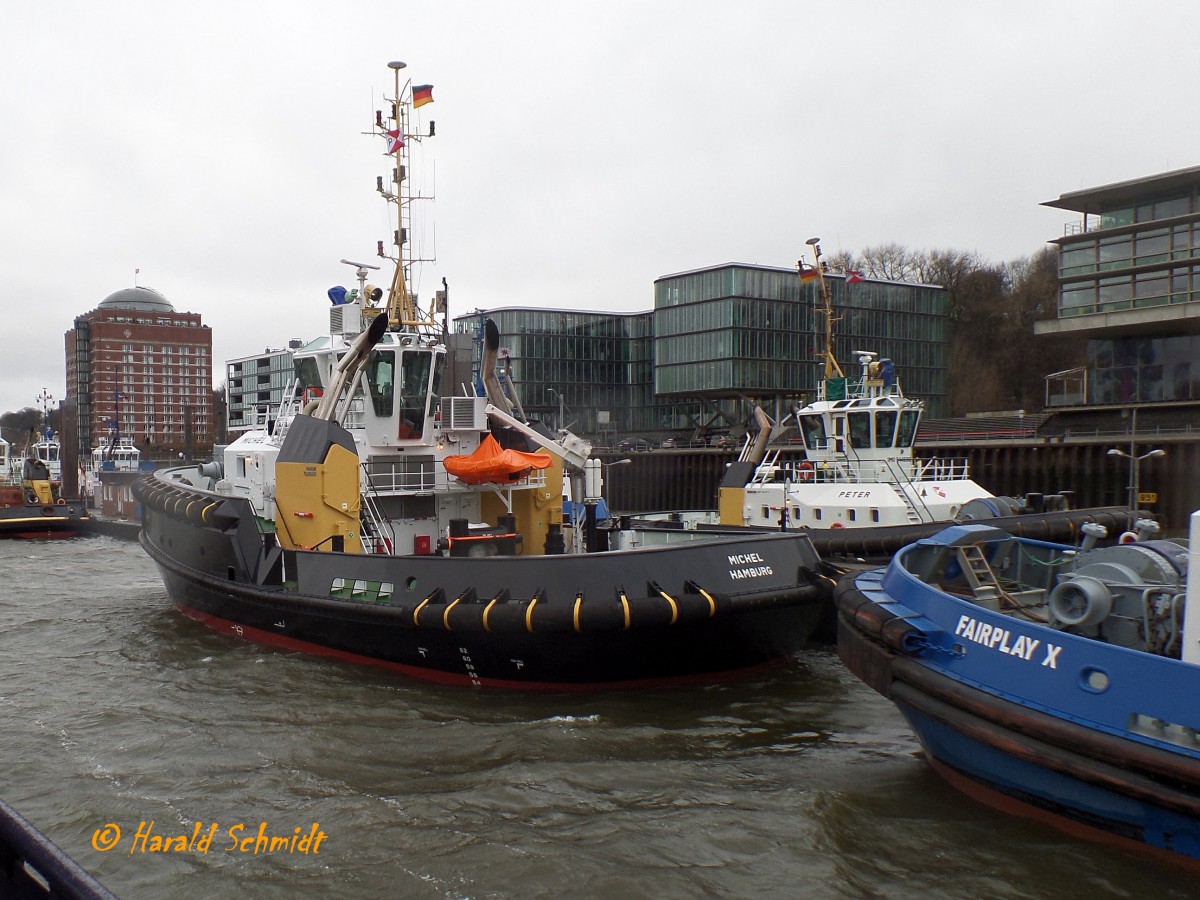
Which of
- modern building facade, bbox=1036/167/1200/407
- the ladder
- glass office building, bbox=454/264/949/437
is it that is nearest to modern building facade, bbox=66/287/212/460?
glass office building, bbox=454/264/949/437

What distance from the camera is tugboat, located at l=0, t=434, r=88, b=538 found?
27750mm

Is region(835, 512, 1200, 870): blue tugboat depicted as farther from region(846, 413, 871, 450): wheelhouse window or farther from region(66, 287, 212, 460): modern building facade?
region(66, 287, 212, 460): modern building facade

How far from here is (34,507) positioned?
93.0 feet

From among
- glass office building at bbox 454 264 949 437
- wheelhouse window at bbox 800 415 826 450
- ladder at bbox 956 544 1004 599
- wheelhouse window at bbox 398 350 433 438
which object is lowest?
ladder at bbox 956 544 1004 599

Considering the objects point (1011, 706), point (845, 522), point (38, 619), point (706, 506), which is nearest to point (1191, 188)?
point (706, 506)

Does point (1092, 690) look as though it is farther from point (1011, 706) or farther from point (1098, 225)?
point (1098, 225)

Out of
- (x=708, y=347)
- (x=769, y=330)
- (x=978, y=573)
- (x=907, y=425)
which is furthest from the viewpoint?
(x=769, y=330)

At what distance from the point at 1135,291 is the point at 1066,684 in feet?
111

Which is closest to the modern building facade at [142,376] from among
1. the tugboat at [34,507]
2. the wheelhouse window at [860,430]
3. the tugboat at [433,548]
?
the tugboat at [34,507]

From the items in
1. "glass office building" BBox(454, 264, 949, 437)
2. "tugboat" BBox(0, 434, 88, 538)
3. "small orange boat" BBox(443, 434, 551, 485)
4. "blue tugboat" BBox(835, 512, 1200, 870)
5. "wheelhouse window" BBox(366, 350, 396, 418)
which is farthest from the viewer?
"glass office building" BBox(454, 264, 949, 437)

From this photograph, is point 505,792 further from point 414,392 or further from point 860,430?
point 860,430

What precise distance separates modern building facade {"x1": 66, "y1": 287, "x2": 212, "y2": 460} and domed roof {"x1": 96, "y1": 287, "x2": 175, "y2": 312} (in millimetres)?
1969

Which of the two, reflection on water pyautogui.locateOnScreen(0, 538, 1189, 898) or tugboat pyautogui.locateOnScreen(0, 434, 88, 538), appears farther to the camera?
tugboat pyautogui.locateOnScreen(0, 434, 88, 538)

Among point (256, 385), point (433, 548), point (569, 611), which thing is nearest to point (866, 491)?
point (433, 548)
